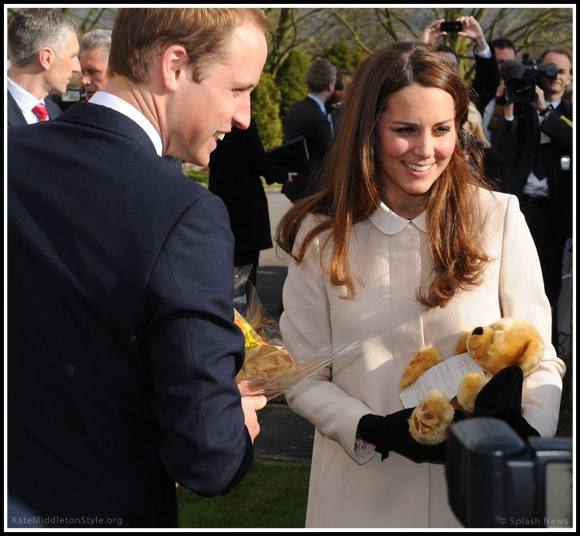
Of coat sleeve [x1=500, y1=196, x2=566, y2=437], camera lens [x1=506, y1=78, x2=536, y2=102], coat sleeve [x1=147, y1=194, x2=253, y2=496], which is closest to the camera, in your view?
coat sleeve [x1=147, y1=194, x2=253, y2=496]

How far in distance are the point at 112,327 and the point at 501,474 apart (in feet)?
2.81

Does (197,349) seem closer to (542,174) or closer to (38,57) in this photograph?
(38,57)

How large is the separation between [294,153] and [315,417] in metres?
5.50

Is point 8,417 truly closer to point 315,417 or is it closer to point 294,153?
point 315,417

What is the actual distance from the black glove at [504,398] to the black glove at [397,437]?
11cm

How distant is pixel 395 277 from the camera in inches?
102

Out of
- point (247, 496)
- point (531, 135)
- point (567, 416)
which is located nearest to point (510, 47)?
point (531, 135)

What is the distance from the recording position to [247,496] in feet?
14.5

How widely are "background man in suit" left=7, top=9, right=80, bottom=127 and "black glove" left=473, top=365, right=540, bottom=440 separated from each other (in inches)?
139

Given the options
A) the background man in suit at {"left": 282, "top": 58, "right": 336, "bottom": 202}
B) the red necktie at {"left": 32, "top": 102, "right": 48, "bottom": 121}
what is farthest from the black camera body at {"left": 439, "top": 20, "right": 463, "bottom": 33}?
the red necktie at {"left": 32, "top": 102, "right": 48, "bottom": 121}

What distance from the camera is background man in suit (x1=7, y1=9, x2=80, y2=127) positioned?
4.81 m

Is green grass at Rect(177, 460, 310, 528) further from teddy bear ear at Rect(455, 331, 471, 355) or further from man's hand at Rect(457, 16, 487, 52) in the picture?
man's hand at Rect(457, 16, 487, 52)

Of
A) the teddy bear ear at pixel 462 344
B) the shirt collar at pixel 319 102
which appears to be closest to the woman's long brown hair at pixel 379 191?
the teddy bear ear at pixel 462 344

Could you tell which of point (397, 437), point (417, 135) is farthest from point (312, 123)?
point (397, 437)
